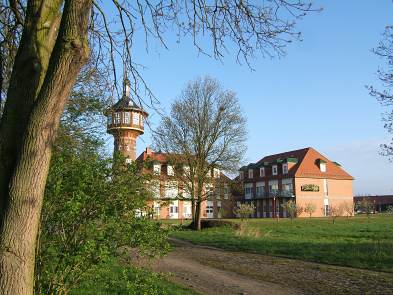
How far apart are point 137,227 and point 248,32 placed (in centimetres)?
372

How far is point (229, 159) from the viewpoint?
87.0 ft

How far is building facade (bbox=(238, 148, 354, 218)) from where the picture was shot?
53656mm

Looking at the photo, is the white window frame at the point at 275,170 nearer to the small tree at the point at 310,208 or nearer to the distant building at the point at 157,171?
the small tree at the point at 310,208

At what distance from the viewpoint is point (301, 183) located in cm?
5362

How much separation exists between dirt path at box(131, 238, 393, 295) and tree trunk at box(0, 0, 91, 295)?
4.62 meters

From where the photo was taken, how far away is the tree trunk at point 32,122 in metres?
3.39

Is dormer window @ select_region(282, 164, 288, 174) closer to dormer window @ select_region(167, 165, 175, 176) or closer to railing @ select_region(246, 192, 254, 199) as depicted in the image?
railing @ select_region(246, 192, 254, 199)

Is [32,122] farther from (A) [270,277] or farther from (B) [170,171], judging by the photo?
(B) [170,171]

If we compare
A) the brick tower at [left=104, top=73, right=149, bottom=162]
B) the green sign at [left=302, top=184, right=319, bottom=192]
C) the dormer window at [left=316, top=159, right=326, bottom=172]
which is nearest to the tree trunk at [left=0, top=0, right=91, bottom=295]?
the brick tower at [left=104, top=73, right=149, bottom=162]

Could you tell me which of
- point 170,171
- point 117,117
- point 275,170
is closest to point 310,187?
point 275,170

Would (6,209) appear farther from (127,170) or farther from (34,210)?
(127,170)

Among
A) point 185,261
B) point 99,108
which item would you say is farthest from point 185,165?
point 99,108

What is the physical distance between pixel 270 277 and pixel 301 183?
47.1m

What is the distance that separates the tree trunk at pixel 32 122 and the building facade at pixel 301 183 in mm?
49856
